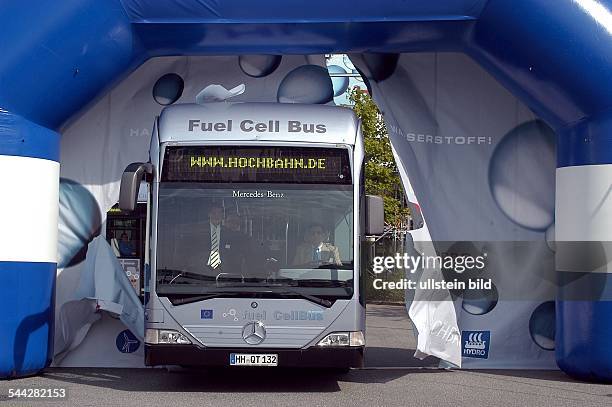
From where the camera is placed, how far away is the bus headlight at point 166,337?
351 inches

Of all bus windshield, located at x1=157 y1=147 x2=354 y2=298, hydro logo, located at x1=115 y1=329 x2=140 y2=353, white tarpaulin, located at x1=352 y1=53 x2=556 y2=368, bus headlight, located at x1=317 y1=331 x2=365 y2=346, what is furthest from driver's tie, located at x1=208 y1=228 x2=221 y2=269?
white tarpaulin, located at x1=352 y1=53 x2=556 y2=368

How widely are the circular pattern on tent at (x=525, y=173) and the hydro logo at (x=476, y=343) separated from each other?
1.53 meters

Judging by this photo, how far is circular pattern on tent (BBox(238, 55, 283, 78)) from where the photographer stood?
39.3ft

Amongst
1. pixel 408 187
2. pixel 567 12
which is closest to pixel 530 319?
pixel 408 187

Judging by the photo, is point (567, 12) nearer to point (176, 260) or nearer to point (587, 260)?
point (587, 260)

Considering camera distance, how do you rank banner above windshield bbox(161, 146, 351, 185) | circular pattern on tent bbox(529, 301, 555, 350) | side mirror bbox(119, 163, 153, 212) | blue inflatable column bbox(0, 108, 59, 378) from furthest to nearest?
circular pattern on tent bbox(529, 301, 555, 350)
blue inflatable column bbox(0, 108, 59, 378)
banner above windshield bbox(161, 146, 351, 185)
side mirror bbox(119, 163, 153, 212)

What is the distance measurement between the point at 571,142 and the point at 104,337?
6308 mm

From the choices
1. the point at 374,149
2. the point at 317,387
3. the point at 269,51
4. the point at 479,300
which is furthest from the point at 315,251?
the point at 374,149

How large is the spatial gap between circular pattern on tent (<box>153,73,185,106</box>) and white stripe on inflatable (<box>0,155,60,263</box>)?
2023mm

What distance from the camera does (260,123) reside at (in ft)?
31.1

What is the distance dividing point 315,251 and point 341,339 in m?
0.91

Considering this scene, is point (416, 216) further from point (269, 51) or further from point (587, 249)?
point (269, 51)

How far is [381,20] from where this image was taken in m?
10.1

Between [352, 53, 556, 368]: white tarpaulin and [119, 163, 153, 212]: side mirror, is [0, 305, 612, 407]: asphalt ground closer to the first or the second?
[352, 53, 556, 368]: white tarpaulin
